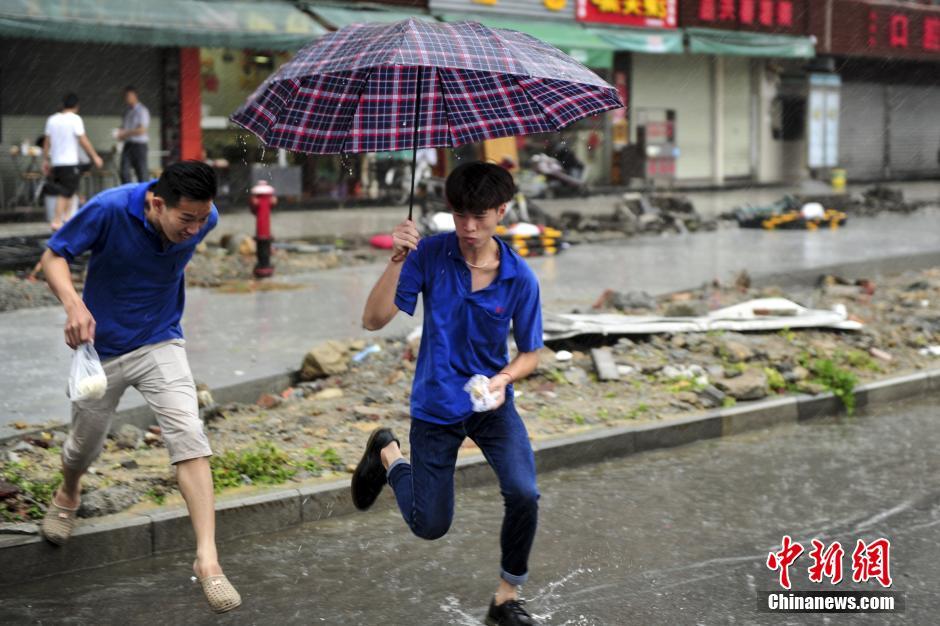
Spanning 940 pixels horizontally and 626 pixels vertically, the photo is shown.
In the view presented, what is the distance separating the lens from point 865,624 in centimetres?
456

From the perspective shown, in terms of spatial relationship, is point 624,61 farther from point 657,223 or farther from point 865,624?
point 865,624

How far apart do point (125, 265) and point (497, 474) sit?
161cm

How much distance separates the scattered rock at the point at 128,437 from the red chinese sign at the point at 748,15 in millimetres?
25248

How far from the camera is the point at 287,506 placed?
580 centimetres

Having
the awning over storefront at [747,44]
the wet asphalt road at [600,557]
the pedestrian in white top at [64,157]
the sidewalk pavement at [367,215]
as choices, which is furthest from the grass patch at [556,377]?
the awning over storefront at [747,44]

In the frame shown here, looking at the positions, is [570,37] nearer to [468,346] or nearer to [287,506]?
[287,506]

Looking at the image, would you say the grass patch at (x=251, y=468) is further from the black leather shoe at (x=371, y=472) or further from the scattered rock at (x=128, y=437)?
the black leather shoe at (x=371, y=472)

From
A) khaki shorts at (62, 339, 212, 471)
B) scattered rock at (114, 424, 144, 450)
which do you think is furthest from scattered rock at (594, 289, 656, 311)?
khaki shorts at (62, 339, 212, 471)

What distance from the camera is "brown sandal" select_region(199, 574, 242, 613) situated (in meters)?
4.22

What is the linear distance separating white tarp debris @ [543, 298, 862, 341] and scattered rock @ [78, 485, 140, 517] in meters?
3.89

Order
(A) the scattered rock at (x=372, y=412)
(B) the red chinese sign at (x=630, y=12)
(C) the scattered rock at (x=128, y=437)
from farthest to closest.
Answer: (B) the red chinese sign at (x=630, y=12)
(A) the scattered rock at (x=372, y=412)
(C) the scattered rock at (x=128, y=437)

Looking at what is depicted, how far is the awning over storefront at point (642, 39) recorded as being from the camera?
89.3 ft

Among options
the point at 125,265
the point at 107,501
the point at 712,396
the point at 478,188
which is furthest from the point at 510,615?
the point at 712,396

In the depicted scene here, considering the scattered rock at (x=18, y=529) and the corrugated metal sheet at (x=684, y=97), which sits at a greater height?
the corrugated metal sheet at (x=684, y=97)
